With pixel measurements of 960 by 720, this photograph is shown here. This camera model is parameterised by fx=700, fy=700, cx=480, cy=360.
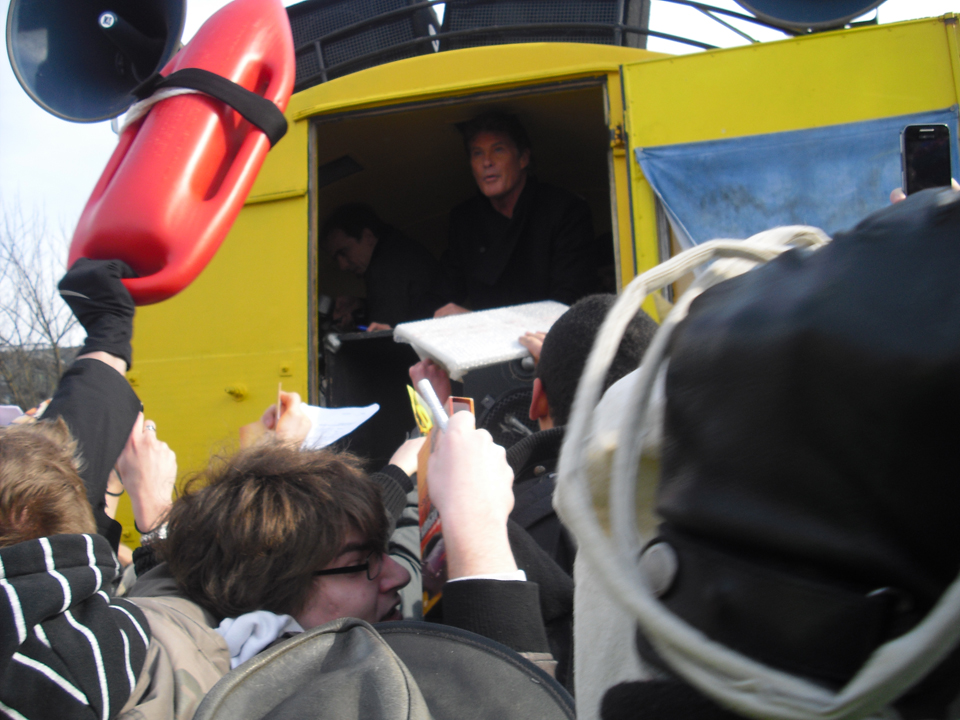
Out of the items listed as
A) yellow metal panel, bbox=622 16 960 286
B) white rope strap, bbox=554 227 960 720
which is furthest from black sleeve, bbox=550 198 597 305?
white rope strap, bbox=554 227 960 720

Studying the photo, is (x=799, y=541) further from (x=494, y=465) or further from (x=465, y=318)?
(x=465, y=318)

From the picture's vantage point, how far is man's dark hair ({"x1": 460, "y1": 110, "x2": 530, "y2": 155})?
3910 mm

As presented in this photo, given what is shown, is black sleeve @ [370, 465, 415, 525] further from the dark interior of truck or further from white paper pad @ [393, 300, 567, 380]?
the dark interior of truck

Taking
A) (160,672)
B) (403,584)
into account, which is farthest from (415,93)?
(160,672)

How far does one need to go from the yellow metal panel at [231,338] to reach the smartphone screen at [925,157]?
98.2 inches

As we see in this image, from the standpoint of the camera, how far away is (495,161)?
12.9 feet

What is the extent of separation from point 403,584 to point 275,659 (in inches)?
30.2

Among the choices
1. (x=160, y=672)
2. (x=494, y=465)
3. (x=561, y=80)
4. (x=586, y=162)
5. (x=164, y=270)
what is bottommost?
(x=160, y=672)

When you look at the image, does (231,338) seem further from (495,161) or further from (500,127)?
(500,127)

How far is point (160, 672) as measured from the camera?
0.94m

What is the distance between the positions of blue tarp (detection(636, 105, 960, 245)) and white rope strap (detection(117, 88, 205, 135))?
68.6 inches

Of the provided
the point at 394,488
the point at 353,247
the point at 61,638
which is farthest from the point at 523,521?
the point at 353,247

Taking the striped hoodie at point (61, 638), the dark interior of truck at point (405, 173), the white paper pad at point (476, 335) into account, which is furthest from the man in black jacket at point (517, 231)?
the striped hoodie at point (61, 638)

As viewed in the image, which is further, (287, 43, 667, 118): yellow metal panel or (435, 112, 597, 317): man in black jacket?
(435, 112, 597, 317): man in black jacket
